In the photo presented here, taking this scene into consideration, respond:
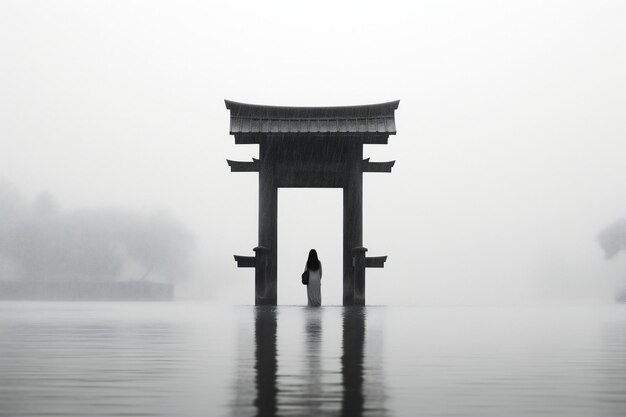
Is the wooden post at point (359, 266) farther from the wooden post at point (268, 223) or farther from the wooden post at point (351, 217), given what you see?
the wooden post at point (268, 223)

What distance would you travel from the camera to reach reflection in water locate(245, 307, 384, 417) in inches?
184

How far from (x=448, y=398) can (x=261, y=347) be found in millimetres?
4163

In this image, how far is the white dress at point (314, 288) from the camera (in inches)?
944

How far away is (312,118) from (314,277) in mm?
3752

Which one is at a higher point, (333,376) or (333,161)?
(333,161)

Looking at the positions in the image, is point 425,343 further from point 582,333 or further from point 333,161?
point 333,161

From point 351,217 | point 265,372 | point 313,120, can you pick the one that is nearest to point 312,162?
point 313,120

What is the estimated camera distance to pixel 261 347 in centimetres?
911

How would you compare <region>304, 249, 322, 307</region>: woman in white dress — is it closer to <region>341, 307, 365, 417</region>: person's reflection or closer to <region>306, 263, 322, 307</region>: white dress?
<region>306, 263, 322, 307</region>: white dress

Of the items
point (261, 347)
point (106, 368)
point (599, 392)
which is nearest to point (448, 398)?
point (599, 392)

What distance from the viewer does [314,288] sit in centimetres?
2406

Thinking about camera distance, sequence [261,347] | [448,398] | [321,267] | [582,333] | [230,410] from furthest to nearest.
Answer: [321,267], [582,333], [261,347], [448,398], [230,410]

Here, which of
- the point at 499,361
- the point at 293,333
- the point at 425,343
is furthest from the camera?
the point at 293,333

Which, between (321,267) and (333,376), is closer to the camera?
(333,376)
